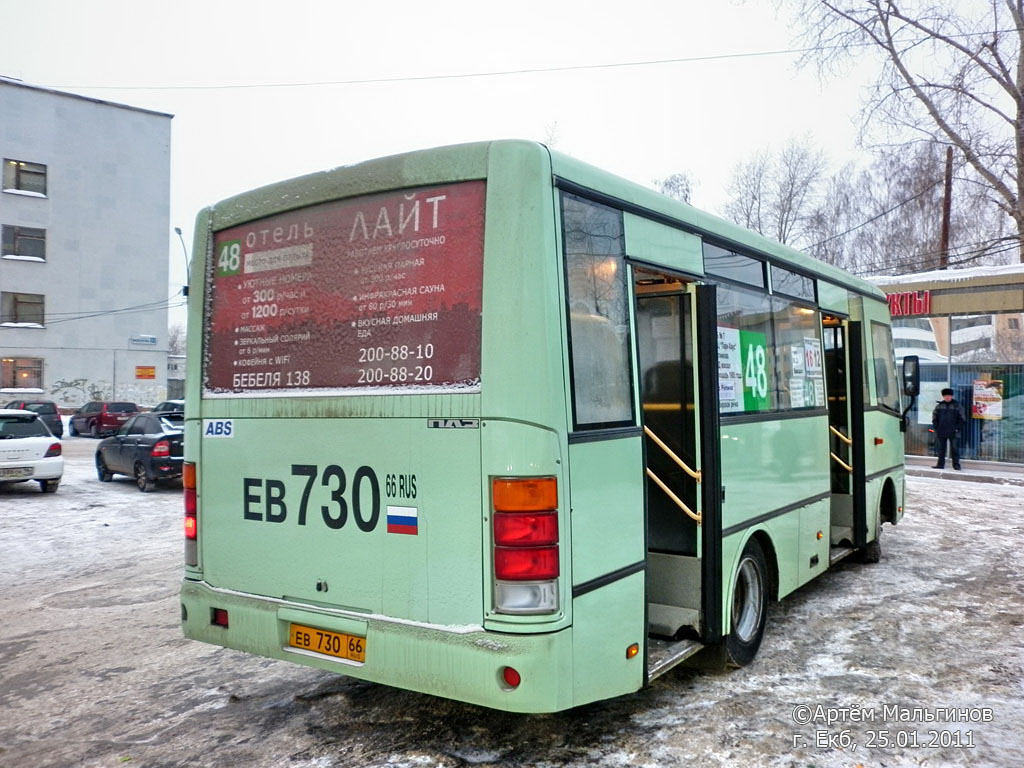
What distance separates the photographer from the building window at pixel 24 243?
120 feet

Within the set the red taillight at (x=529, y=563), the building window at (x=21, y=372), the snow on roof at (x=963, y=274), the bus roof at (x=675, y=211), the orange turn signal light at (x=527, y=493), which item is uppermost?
the snow on roof at (x=963, y=274)

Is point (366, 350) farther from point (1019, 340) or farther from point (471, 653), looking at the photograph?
point (1019, 340)

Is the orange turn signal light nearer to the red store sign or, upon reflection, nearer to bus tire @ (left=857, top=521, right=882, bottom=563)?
bus tire @ (left=857, top=521, right=882, bottom=563)

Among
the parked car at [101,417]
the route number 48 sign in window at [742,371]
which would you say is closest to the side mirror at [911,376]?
the route number 48 sign in window at [742,371]

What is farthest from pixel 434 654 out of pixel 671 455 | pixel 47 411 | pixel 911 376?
pixel 47 411

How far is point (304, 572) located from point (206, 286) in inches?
72.8

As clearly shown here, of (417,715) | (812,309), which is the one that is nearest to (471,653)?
(417,715)

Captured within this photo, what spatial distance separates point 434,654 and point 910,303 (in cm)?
2085

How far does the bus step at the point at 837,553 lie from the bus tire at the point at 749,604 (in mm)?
1765

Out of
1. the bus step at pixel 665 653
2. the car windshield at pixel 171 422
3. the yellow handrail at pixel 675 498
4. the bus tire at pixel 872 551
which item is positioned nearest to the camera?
the bus step at pixel 665 653

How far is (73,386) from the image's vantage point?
37.8 m

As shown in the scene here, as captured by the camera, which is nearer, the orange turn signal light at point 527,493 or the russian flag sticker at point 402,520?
the orange turn signal light at point 527,493

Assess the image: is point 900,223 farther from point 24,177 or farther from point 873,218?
point 24,177

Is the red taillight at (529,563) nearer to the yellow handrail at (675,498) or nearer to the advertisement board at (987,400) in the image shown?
the yellow handrail at (675,498)
